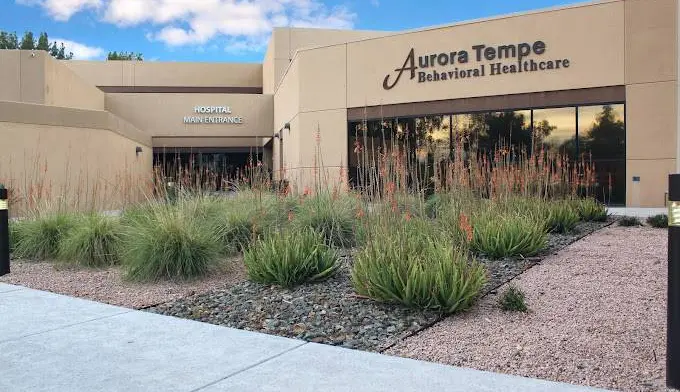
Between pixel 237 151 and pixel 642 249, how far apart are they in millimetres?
31321

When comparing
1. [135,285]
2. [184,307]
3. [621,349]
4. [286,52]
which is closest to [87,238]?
[135,285]

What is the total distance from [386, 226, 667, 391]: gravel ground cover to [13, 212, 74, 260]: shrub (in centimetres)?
754

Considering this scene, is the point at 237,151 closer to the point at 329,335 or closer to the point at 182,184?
the point at 182,184

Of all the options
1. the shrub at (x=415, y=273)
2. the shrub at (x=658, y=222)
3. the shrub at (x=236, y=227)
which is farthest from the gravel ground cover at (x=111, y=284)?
the shrub at (x=658, y=222)

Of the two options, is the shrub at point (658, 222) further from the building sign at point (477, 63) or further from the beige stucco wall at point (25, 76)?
the beige stucco wall at point (25, 76)

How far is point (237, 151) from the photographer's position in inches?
1502

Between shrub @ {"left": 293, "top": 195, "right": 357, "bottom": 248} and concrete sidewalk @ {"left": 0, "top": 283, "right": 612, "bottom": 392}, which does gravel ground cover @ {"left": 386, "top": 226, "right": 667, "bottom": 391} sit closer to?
concrete sidewalk @ {"left": 0, "top": 283, "right": 612, "bottom": 392}

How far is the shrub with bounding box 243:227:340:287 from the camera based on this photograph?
7.02 metres

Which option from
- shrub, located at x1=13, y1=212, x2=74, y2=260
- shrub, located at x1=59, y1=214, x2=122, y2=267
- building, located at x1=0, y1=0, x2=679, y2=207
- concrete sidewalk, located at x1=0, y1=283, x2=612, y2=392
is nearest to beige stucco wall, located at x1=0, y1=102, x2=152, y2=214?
building, located at x1=0, y1=0, x2=679, y2=207

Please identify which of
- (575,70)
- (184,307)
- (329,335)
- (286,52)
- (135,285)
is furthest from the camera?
(286,52)

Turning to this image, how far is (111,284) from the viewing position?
7945mm

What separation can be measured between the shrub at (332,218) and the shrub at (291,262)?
1.57 m

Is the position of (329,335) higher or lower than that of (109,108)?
lower

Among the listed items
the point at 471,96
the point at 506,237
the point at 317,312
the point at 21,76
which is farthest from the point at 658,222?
the point at 21,76
